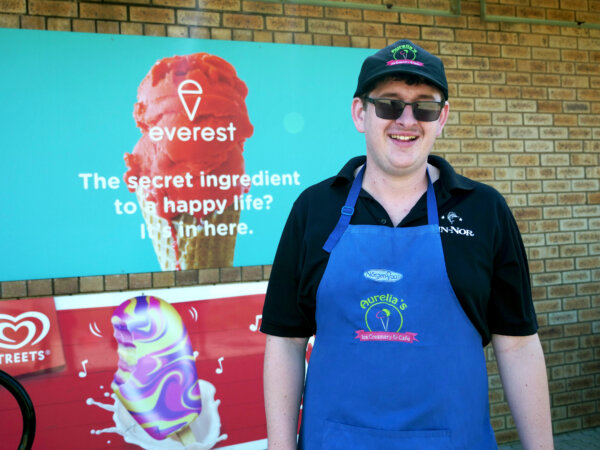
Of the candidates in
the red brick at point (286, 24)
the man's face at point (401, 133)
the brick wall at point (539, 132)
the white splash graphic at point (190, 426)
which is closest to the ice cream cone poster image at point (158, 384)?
the white splash graphic at point (190, 426)

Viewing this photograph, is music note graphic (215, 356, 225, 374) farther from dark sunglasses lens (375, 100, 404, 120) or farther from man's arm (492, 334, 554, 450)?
dark sunglasses lens (375, 100, 404, 120)

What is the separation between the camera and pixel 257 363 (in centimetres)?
375

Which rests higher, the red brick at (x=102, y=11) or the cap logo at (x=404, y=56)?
the red brick at (x=102, y=11)

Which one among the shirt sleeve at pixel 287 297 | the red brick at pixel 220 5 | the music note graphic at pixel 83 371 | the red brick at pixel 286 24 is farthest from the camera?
the red brick at pixel 286 24

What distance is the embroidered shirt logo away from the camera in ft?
5.32

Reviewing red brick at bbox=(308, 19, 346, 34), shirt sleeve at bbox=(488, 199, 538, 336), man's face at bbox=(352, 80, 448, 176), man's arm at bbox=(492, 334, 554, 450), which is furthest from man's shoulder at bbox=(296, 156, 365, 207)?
red brick at bbox=(308, 19, 346, 34)

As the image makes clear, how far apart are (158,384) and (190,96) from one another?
6.00 feet

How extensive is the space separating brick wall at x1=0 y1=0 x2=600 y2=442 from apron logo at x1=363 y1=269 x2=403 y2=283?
8.68 ft

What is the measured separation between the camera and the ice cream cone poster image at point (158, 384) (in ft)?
11.5

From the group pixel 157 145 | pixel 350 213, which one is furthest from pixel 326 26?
pixel 350 213

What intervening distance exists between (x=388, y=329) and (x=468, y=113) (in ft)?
10.1

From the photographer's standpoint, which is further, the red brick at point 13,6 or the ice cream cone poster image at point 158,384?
the ice cream cone poster image at point 158,384

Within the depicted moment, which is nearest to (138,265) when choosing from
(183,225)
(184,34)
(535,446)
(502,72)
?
(183,225)

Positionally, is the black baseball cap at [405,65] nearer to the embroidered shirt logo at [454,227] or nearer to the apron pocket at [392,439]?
the embroidered shirt logo at [454,227]
